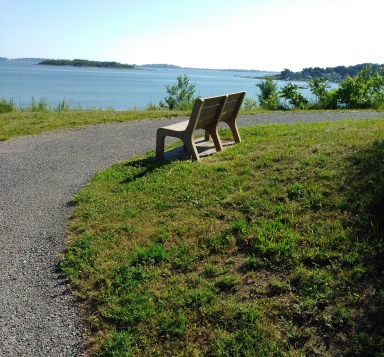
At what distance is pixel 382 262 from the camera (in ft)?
11.1

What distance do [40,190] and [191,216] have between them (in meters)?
2.88

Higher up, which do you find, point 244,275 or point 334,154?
point 334,154

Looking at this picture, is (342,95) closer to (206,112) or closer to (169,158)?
(206,112)

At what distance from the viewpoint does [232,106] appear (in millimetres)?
8391

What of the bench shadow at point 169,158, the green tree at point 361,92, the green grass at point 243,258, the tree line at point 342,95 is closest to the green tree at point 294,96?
the tree line at point 342,95

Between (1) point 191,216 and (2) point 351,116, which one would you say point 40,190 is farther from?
(2) point 351,116

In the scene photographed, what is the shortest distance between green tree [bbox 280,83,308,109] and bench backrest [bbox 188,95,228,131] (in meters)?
9.29

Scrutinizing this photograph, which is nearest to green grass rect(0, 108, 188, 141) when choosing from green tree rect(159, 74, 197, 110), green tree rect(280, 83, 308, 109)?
green tree rect(280, 83, 308, 109)

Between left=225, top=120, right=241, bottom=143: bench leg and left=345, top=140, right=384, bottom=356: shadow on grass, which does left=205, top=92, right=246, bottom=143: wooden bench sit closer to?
left=225, top=120, right=241, bottom=143: bench leg

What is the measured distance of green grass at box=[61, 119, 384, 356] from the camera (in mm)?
3000

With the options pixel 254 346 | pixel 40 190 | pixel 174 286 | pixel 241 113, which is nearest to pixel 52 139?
pixel 40 190

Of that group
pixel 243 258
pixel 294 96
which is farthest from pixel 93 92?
pixel 243 258

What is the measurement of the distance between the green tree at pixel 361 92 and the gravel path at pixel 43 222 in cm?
802

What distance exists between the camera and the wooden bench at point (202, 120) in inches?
277
